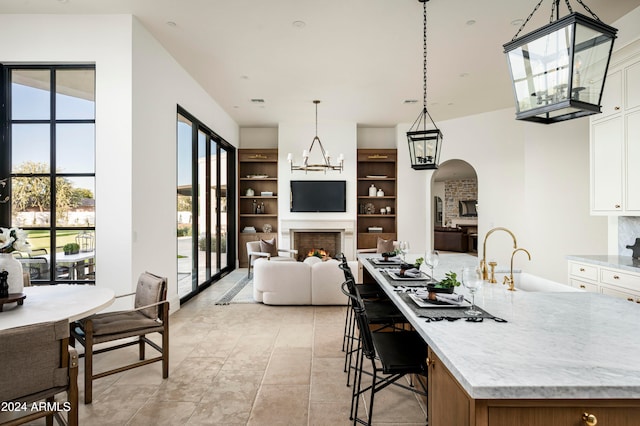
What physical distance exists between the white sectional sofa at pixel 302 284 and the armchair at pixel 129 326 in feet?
6.88

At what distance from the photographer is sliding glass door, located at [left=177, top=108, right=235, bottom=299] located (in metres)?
5.11

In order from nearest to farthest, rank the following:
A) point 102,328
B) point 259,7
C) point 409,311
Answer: point 409,311, point 102,328, point 259,7

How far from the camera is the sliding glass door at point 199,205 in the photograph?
511 centimetres

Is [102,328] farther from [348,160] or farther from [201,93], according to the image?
[348,160]

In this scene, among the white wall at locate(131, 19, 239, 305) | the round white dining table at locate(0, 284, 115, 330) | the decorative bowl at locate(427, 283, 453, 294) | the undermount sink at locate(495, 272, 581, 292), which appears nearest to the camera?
the decorative bowl at locate(427, 283, 453, 294)

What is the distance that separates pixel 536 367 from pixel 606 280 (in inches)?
113

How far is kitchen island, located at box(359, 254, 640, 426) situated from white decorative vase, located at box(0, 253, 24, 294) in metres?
2.48

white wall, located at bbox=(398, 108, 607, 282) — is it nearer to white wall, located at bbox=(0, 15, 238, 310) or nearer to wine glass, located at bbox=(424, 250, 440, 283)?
wine glass, located at bbox=(424, 250, 440, 283)

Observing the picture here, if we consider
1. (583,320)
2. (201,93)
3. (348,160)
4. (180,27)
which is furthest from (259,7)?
(348,160)

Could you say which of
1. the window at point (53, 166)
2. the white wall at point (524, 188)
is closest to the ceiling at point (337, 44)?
the window at point (53, 166)

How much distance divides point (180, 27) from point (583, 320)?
4265 millimetres

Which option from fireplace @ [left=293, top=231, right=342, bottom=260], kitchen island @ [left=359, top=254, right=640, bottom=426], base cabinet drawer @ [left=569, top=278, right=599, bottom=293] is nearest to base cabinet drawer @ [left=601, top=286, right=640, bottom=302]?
base cabinet drawer @ [left=569, top=278, right=599, bottom=293]

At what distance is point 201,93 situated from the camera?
5.71 meters

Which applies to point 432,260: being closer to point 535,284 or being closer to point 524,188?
point 535,284
